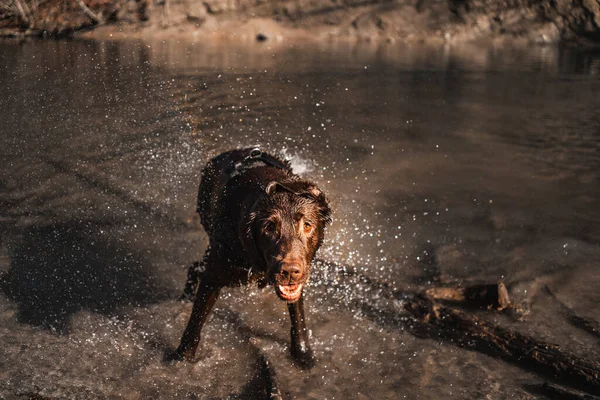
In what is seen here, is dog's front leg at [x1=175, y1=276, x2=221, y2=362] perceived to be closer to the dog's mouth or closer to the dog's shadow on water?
A: the dog's mouth

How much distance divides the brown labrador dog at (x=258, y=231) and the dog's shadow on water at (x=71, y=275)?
33.4 inches

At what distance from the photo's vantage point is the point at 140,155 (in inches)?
339

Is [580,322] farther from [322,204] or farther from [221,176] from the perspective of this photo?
[221,176]

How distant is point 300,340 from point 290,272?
4.26 ft

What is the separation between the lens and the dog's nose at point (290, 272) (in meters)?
3.36

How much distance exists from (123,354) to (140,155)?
15.2ft

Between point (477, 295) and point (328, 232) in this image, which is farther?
point (328, 232)

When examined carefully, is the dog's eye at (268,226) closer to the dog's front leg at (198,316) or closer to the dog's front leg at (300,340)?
the dog's front leg at (198,316)

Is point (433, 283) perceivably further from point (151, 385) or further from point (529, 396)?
point (151, 385)

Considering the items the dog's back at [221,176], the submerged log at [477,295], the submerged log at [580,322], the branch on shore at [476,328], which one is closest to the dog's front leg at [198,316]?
the dog's back at [221,176]

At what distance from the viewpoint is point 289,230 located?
3.59m

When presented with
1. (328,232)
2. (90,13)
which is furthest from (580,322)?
(90,13)

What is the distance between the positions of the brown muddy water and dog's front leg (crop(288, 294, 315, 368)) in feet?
0.36

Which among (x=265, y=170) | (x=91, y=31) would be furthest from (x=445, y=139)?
(x=91, y=31)
